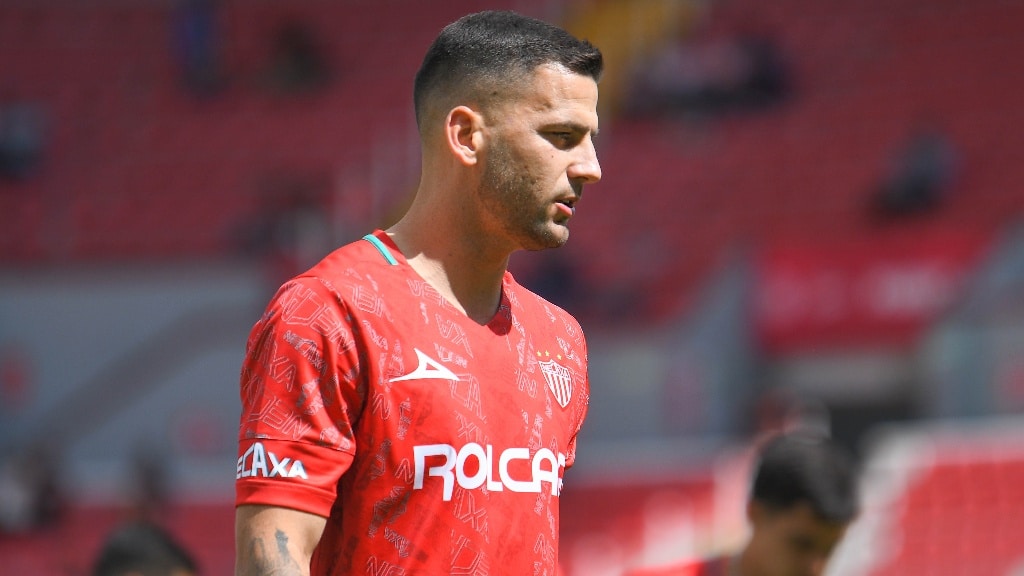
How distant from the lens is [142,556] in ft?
13.7

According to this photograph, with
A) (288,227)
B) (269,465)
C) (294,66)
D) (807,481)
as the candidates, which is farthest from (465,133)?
(294,66)

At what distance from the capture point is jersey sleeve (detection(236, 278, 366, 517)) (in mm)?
2490

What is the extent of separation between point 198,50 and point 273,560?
63.2ft

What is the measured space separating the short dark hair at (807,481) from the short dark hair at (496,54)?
1.24 m

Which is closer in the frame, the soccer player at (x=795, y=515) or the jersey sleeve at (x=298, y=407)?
the jersey sleeve at (x=298, y=407)

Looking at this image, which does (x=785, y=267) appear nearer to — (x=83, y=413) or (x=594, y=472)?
(x=594, y=472)

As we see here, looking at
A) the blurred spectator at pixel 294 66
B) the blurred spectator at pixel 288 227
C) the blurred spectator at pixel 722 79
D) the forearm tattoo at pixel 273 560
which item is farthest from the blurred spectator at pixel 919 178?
the forearm tattoo at pixel 273 560

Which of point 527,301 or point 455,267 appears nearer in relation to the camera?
point 455,267

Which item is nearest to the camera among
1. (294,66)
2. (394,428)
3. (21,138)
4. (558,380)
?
(394,428)

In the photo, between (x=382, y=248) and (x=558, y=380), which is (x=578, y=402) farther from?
(x=382, y=248)

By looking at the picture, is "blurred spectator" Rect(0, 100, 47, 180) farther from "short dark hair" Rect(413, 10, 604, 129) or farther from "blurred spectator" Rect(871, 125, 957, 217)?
"short dark hair" Rect(413, 10, 604, 129)

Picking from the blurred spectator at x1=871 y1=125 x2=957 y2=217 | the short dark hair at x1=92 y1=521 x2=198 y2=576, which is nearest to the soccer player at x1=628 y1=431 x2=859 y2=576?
the short dark hair at x1=92 y1=521 x2=198 y2=576

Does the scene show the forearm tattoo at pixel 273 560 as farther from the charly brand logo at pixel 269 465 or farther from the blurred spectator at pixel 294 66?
the blurred spectator at pixel 294 66

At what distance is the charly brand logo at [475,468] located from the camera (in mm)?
2629
